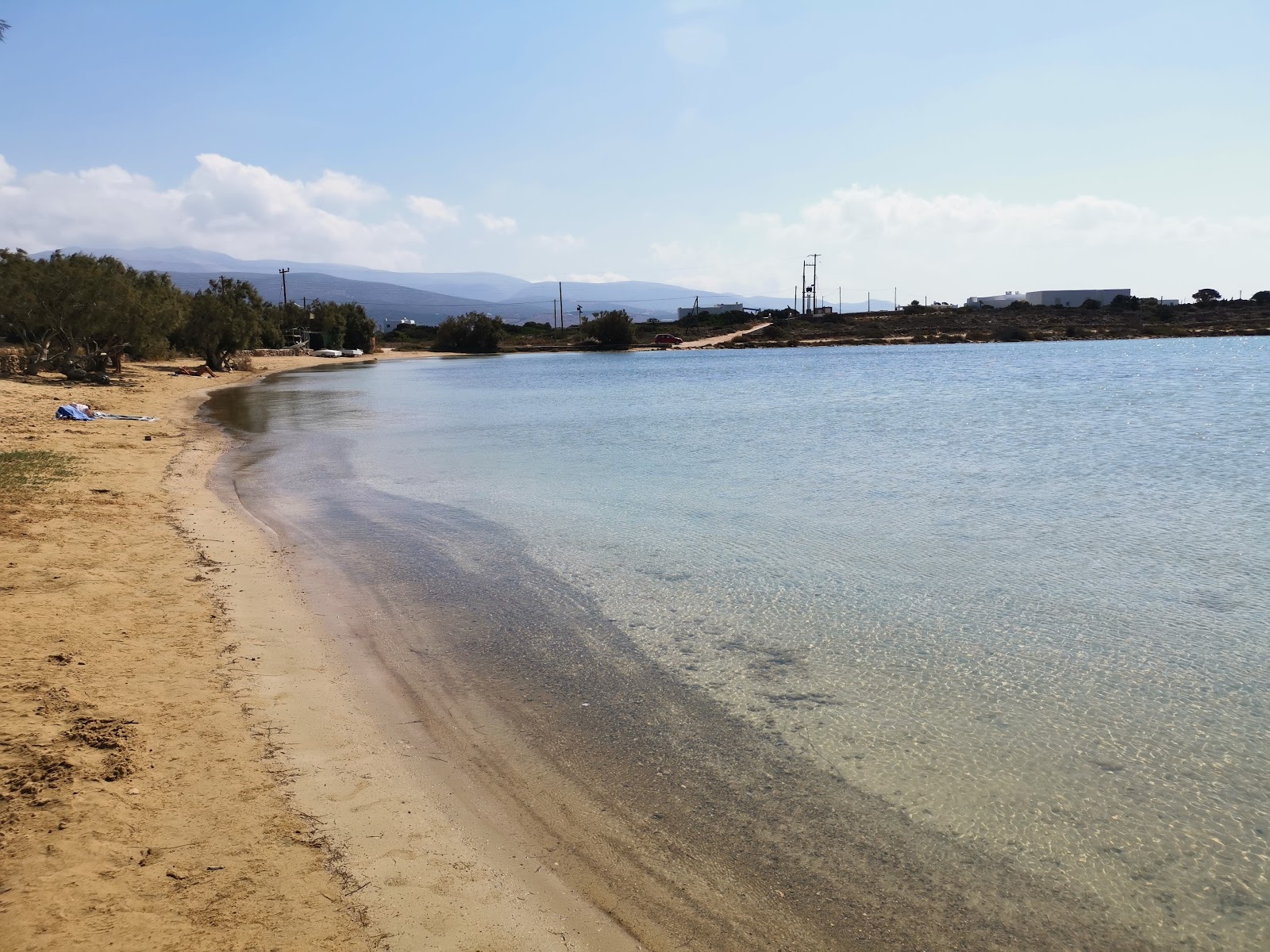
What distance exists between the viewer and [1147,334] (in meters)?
98.8

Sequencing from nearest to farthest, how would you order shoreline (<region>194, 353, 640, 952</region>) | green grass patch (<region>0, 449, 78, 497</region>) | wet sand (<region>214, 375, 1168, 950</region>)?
shoreline (<region>194, 353, 640, 952</region>) < wet sand (<region>214, 375, 1168, 950</region>) < green grass patch (<region>0, 449, 78, 497</region>)

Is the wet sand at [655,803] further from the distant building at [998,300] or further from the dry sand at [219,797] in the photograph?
the distant building at [998,300]

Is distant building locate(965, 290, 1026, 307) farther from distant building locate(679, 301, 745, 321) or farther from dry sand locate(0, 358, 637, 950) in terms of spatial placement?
dry sand locate(0, 358, 637, 950)

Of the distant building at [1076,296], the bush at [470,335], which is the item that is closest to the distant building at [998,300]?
the distant building at [1076,296]

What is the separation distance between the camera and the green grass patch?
12367 mm

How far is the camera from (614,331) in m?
108

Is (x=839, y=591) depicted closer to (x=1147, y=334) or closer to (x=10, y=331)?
(x=10, y=331)

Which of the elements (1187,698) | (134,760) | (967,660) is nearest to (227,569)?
(134,760)

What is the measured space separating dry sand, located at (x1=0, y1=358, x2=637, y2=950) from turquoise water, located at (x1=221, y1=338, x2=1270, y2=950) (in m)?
2.62

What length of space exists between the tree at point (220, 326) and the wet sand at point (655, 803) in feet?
165

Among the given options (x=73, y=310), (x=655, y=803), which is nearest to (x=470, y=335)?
(x=73, y=310)

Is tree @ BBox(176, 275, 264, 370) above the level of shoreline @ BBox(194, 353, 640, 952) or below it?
above

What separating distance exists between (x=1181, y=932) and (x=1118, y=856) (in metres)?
0.63

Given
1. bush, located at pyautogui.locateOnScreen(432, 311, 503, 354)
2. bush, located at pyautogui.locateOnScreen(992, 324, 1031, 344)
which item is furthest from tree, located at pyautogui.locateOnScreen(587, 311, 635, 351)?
bush, located at pyautogui.locateOnScreen(992, 324, 1031, 344)
